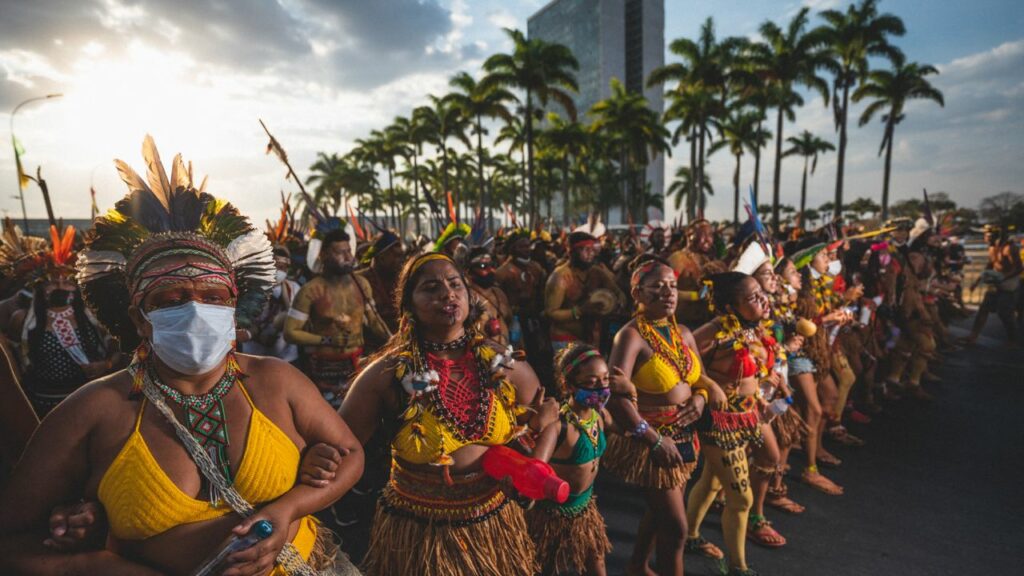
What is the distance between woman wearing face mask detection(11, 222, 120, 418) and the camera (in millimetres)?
3988

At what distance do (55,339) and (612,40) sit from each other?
102915 millimetres

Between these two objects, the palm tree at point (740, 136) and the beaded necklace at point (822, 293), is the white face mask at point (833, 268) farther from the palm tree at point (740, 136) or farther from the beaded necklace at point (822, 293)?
the palm tree at point (740, 136)

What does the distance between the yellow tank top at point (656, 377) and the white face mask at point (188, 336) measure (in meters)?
2.51

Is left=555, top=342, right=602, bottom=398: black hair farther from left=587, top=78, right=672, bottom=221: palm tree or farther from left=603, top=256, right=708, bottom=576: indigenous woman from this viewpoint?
left=587, top=78, right=672, bottom=221: palm tree

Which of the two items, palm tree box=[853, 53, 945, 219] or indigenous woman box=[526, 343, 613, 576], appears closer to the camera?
indigenous woman box=[526, 343, 613, 576]

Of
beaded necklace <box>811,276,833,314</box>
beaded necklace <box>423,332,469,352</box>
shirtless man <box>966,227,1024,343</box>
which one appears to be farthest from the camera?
shirtless man <box>966,227,1024,343</box>

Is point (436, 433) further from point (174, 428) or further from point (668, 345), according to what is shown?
point (668, 345)

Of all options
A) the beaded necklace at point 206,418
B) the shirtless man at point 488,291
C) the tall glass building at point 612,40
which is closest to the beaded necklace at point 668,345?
the shirtless man at point 488,291

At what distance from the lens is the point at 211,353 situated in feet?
5.08

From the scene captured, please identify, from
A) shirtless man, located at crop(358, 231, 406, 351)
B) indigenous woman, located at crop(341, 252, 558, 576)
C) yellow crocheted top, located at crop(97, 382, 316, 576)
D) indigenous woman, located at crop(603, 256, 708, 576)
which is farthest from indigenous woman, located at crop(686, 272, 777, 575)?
shirtless man, located at crop(358, 231, 406, 351)

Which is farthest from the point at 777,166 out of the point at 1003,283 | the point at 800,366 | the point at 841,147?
the point at 800,366

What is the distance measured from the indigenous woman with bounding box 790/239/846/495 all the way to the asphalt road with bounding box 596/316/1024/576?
0.21 meters

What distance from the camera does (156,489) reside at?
1438 mm

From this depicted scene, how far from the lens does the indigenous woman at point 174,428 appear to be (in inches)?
54.4
